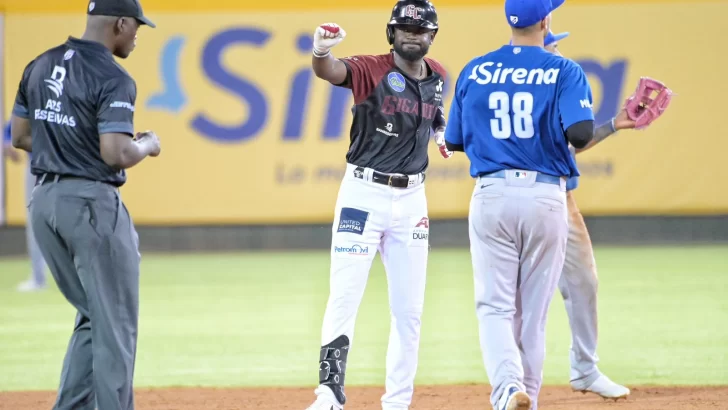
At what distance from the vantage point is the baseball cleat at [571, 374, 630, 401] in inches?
275

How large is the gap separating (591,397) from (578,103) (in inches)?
102

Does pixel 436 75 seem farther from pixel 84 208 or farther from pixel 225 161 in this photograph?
pixel 225 161

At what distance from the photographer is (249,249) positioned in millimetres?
18578

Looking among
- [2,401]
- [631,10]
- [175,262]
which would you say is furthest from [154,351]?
[631,10]

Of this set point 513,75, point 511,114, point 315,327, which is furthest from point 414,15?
point 315,327

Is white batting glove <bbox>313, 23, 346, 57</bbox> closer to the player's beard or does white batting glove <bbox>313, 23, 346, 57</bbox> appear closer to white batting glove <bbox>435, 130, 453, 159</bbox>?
the player's beard

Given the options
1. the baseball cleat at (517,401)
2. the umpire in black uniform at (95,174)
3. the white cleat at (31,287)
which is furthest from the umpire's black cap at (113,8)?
the white cleat at (31,287)

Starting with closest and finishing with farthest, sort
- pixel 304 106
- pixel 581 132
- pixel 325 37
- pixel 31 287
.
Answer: pixel 581 132, pixel 325 37, pixel 31 287, pixel 304 106

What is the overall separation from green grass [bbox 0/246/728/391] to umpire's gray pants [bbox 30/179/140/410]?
2.67 meters

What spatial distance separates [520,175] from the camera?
18.5ft

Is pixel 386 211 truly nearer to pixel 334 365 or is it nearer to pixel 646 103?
pixel 334 365

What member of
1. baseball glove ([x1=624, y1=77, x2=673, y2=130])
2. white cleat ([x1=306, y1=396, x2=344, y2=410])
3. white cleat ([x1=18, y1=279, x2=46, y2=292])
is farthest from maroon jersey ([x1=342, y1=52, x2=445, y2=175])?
white cleat ([x1=18, y1=279, x2=46, y2=292])

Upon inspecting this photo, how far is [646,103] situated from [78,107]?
10.3 feet

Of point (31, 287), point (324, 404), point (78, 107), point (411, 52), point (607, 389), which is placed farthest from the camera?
point (31, 287)
